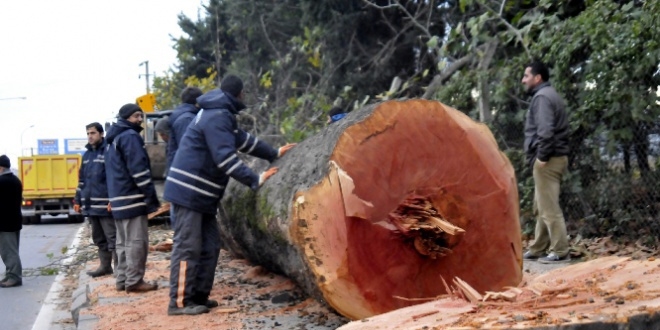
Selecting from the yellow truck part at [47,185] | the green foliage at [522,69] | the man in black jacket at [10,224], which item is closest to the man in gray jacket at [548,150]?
the green foliage at [522,69]

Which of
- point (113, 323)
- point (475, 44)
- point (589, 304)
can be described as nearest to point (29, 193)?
point (475, 44)

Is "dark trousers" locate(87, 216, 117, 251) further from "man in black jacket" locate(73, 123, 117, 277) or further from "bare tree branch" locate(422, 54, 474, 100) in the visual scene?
"bare tree branch" locate(422, 54, 474, 100)

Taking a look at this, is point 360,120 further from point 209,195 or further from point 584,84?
point 584,84

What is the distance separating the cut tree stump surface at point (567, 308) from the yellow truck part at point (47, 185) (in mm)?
20559

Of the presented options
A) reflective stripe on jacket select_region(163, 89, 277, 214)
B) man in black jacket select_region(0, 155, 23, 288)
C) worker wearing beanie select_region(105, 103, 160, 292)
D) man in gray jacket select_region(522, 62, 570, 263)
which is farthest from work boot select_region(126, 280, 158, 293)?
man in gray jacket select_region(522, 62, 570, 263)

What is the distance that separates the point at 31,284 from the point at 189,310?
4.77 metres

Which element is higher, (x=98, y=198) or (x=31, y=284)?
(x=98, y=198)

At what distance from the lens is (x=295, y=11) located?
69.2 ft

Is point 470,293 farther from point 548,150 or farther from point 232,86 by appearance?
point 548,150

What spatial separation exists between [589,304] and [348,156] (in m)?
1.84

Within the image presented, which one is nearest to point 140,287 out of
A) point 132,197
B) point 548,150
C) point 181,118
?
point 132,197

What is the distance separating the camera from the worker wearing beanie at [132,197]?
25.3 feet

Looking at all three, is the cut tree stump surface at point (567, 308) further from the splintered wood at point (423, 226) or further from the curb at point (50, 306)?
the curb at point (50, 306)

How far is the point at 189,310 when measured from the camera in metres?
6.35
